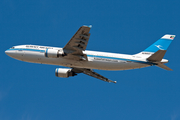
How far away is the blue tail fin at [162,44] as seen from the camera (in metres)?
40.9

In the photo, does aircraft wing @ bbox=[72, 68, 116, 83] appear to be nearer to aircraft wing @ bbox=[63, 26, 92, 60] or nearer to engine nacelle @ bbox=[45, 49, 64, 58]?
aircraft wing @ bbox=[63, 26, 92, 60]

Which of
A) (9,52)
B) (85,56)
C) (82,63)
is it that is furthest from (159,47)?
(9,52)

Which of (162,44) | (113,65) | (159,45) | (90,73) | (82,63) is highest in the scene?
(162,44)

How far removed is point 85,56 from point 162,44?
1238 cm

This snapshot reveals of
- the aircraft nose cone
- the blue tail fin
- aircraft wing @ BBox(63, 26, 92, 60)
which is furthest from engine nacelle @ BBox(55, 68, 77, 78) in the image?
the blue tail fin

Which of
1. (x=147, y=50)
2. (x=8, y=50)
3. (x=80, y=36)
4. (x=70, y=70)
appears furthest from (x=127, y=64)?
(x=8, y=50)

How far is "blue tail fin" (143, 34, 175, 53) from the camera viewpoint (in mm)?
40938

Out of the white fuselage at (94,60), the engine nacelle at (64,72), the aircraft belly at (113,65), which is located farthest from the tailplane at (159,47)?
the engine nacelle at (64,72)

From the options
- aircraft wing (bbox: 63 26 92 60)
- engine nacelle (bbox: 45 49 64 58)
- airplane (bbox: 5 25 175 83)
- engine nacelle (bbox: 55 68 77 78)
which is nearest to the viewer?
aircraft wing (bbox: 63 26 92 60)

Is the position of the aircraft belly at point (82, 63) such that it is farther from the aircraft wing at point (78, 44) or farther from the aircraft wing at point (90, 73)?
the aircraft wing at point (90, 73)

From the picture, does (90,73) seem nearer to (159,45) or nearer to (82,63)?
(82,63)

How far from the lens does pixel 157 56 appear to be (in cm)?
3712

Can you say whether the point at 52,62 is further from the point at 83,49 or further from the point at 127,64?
the point at 127,64

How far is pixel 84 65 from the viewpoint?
4038 centimetres
